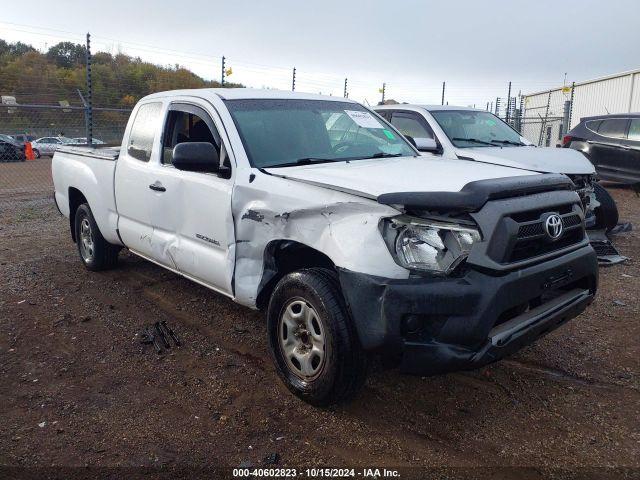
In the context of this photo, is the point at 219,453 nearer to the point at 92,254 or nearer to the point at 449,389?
the point at 449,389

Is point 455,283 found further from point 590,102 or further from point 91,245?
point 590,102

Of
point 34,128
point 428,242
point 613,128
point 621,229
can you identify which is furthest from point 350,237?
point 34,128

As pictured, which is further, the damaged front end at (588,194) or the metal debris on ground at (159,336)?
the damaged front end at (588,194)

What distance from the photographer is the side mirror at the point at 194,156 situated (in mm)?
3594

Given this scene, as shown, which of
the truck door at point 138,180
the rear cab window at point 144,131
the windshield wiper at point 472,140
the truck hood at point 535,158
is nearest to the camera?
the truck door at point 138,180

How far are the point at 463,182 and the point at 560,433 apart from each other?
145 centimetres

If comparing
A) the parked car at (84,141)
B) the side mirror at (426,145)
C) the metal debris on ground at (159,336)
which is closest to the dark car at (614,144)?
the side mirror at (426,145)

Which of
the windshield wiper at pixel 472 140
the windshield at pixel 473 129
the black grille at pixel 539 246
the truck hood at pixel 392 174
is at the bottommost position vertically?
the black grille at pixel 539 246

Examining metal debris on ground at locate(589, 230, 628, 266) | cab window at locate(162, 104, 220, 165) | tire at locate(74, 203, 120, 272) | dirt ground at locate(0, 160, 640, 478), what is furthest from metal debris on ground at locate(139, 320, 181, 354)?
metal debris on ground at locate(589, 230, 628, 266)

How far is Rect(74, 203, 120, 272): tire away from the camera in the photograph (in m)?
5.88

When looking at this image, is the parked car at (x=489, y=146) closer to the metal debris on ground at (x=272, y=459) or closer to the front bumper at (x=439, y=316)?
the front bumper at (x=439, y=316)

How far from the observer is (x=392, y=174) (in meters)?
3.35

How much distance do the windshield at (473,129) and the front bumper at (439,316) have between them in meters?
4.77

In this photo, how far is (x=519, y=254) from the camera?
289 centimetres
